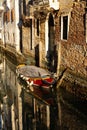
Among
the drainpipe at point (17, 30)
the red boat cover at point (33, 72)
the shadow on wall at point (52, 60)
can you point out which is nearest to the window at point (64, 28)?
the shadow on wall at point (52, 60)

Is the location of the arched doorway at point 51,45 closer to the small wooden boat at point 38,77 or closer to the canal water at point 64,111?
the small wooden boat at point 38,77

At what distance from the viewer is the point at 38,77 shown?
16.2m

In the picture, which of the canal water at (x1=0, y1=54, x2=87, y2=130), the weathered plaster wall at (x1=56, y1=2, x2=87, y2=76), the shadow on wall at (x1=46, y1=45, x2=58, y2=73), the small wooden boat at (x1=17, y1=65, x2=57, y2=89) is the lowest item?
the canal water at (x1=0, y1=54, x2=87, y2=130)

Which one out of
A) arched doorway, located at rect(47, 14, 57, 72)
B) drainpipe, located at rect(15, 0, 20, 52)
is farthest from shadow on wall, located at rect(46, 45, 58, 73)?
drainpipe, located at rect(15, 0, 20, 52)

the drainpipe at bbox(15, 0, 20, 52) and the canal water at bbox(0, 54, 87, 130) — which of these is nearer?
the canal water at bbox(0, 54, 87, 130)

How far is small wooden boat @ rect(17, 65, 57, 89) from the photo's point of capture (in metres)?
15.7

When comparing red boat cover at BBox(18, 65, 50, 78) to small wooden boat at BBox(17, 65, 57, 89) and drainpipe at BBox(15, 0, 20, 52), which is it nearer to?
small wooden boat at BBox(17, 65, 57, 89)

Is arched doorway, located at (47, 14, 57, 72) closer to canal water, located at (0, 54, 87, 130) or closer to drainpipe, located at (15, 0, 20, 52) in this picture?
canal water, located at (0, 54, 87, 130)

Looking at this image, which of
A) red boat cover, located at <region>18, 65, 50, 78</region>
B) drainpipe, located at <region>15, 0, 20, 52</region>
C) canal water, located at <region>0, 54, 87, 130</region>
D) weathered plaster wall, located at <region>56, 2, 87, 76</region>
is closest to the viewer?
canal water, located at <region>0, 54, 87, 130</region>

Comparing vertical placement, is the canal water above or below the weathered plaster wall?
below

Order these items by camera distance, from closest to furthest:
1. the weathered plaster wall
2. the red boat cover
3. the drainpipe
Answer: the weathered plaster wall
the red boat cover
the drainpipe

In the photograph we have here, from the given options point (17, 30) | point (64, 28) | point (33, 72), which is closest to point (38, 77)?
point (33, 72)

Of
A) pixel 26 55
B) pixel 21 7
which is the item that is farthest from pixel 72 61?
pixel 21 7

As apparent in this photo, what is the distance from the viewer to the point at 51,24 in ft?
61.6
